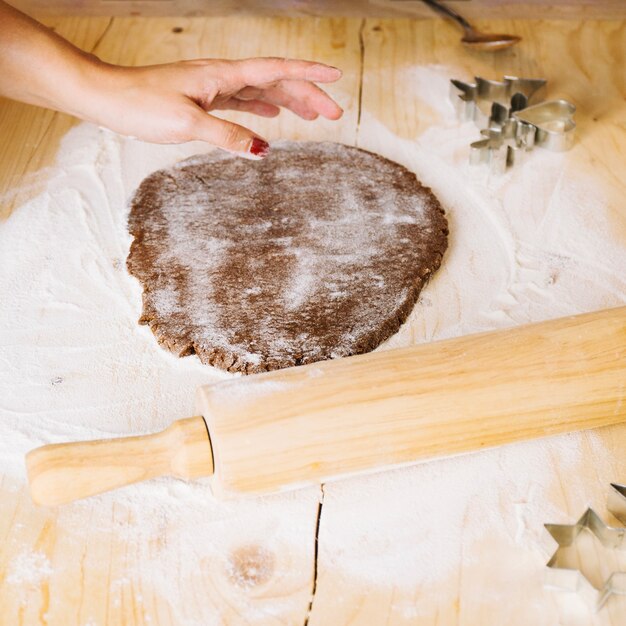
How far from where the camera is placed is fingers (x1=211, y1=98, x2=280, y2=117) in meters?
1.66

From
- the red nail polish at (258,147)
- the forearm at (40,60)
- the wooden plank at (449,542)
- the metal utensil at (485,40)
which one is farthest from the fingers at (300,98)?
the metal utensil at (485,40)

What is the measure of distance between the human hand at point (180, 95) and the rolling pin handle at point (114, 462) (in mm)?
599

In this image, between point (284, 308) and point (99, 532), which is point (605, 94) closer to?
point (284, 308)

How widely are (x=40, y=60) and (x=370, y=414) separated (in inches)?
→ 35.0

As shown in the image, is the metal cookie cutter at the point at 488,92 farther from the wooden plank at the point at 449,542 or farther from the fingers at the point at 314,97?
the wooden plank at the point at 449,542

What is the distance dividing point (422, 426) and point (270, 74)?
0.77m

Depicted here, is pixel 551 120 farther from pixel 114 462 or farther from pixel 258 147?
pixel 114 462

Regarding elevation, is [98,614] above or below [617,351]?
below

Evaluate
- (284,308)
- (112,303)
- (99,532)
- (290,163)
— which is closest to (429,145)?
(290,163)

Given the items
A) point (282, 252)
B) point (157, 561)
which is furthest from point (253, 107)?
point (157, 561)

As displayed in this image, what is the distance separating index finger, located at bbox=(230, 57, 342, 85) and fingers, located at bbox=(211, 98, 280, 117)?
0.12 metres

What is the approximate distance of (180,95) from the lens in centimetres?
146

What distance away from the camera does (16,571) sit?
3.29ft

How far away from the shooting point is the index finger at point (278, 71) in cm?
152
